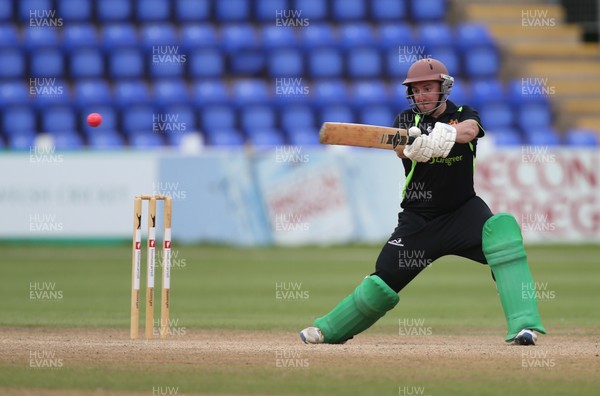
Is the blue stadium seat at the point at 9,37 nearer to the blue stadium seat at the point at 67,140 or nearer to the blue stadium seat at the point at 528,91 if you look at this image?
the blue stadium seat at the point at 67,140

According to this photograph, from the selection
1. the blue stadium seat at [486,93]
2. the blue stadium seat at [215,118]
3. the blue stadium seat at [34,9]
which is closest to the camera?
the blue stadium seat at [215,118]

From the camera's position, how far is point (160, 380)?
773 cm

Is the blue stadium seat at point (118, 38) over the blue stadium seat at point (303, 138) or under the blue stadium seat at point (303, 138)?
over

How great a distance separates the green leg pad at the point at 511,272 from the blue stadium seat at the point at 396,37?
17741mm

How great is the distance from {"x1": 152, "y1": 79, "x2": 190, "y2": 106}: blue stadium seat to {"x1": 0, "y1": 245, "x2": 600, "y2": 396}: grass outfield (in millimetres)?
3919

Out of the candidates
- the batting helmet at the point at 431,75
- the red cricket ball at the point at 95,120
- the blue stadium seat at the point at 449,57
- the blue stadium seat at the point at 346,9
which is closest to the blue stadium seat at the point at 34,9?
the blue stadium seat at the point at 346,9

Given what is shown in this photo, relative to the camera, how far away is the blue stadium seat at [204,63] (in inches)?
1030

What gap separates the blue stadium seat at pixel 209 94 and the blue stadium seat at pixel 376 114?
296 cm

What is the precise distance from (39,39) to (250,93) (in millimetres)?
5141

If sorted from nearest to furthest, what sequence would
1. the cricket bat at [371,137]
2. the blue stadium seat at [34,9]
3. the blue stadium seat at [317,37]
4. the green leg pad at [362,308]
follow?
the cricket bat at [371,137]
the green leg pad at [362,308]
the blue stadium seat at [317,37]
the blue stadium seat at [34,9]

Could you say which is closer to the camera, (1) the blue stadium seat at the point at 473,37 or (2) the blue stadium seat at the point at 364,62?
(2) the blue stadium seat at the point at 364,62

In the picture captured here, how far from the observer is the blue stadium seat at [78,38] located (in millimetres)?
25953

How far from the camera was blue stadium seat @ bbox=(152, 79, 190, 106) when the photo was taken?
2456 cm

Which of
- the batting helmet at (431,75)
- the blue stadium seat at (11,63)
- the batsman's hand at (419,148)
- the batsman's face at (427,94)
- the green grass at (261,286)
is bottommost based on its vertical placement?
the green grass at (261,286)
